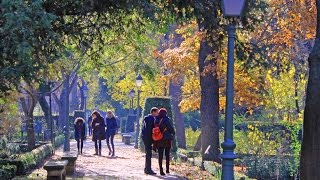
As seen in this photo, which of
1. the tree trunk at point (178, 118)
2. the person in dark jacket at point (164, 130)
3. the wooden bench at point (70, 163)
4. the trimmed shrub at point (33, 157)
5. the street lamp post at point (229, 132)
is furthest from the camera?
the tree trunk at point (178, 118)

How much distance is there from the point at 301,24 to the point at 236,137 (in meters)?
4.23

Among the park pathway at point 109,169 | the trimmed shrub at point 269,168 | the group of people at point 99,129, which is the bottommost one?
the park pathway at point 109,169

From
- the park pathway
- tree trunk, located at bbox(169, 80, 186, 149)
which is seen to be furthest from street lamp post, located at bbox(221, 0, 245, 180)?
tree trunk, located at bbox(169, 80, 186, 149)

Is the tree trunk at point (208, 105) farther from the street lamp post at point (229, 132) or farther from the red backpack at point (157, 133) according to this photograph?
the street lamp post at point (229, 132)

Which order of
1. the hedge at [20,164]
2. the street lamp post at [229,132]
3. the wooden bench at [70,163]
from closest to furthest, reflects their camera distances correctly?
the street lamp post at [229,132]
the hedge at [20,164]
the wooden bench at [70,163]

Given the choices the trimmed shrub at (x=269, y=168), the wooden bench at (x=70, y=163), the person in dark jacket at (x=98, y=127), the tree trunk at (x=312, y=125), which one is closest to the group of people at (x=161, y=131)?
the wooden bench at (x=70, y=163)

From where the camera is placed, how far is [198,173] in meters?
16.4

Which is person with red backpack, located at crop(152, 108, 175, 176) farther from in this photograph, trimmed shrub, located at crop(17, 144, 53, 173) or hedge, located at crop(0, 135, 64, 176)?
trimmed shrub, located at crop(17, 144, 53, 173)

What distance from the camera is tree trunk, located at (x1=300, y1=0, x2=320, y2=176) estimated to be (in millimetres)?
9836

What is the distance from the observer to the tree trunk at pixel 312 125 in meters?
9.84

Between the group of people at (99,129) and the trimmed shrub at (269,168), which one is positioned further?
the group of people at (99,129)

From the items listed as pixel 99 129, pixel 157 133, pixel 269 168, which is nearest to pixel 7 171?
pixel 157 133

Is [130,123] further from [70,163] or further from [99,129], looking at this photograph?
[70,163]

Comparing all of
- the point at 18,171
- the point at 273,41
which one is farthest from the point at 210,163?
the point at 273,41
